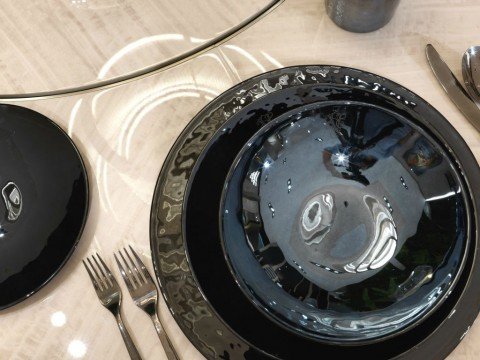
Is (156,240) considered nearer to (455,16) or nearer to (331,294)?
(331,294)

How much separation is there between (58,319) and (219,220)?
0.63 ft

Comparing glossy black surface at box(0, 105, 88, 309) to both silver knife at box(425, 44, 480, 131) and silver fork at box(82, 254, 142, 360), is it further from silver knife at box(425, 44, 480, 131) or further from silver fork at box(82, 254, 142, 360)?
silver knife at box(425, 44, 480, 131)

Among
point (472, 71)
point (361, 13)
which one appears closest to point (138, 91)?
point (361, 13)

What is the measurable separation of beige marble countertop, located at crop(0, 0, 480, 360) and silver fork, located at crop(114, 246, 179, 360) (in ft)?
0.03

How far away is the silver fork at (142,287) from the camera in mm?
459

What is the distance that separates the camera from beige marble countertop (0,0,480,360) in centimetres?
43

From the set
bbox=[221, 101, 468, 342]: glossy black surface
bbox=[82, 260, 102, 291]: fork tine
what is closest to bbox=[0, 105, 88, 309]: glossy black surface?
bbox=[82, 260, 102, 291]: fork tine

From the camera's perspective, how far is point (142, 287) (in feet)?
1.54

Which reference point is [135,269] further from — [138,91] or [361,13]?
[361,13]

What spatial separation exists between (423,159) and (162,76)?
296 millimetres

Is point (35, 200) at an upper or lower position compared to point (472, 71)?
upper

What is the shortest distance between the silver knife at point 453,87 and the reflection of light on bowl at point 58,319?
0.46 metres

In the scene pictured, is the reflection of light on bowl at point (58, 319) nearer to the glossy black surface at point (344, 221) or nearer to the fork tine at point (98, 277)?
the fork tine at point (98, 277)

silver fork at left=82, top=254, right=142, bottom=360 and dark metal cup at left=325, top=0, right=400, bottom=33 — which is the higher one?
dark metal cup at left=325, top=0, right=400, bottom=33
